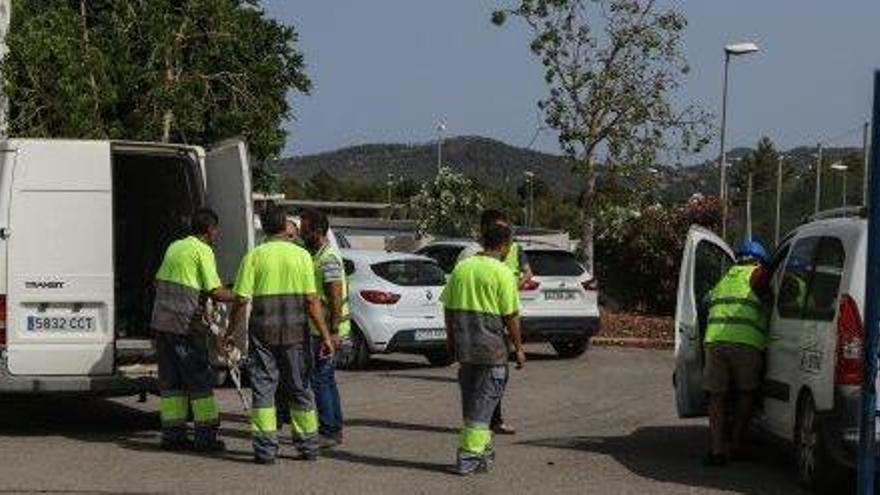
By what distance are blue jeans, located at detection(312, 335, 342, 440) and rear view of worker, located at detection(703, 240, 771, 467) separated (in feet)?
9.27

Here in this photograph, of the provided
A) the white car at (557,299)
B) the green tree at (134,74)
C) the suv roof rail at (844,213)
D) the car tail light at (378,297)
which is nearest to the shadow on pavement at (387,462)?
the suv roof rail at (844,213)

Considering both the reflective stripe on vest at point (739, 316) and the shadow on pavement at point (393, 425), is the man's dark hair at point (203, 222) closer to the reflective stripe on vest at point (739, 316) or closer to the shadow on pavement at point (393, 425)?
the shadow on pavement at point (393, 425)

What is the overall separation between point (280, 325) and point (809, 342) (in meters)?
3.70

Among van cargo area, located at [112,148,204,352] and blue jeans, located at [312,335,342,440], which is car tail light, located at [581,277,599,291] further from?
blue jeans, located at [312,335,342,440]

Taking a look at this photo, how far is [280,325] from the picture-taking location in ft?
34.6

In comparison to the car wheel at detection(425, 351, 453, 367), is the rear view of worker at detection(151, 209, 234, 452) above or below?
above

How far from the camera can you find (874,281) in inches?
232

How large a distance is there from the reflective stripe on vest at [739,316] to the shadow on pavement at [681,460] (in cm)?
92

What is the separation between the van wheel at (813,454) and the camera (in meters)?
9.05

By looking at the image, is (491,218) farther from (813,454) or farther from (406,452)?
(813,454)

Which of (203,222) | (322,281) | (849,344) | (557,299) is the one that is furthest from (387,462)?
(557,299)

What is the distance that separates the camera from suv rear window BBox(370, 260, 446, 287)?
63.2 feet

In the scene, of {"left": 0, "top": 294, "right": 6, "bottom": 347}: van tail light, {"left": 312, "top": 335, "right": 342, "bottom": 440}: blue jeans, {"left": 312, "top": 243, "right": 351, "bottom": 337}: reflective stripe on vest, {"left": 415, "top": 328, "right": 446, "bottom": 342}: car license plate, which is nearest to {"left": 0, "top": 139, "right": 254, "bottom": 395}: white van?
{"left": 0, "top": 294, "right": 6, "bottom": 347}: van tail light

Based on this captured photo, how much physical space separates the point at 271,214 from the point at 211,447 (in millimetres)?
1906
